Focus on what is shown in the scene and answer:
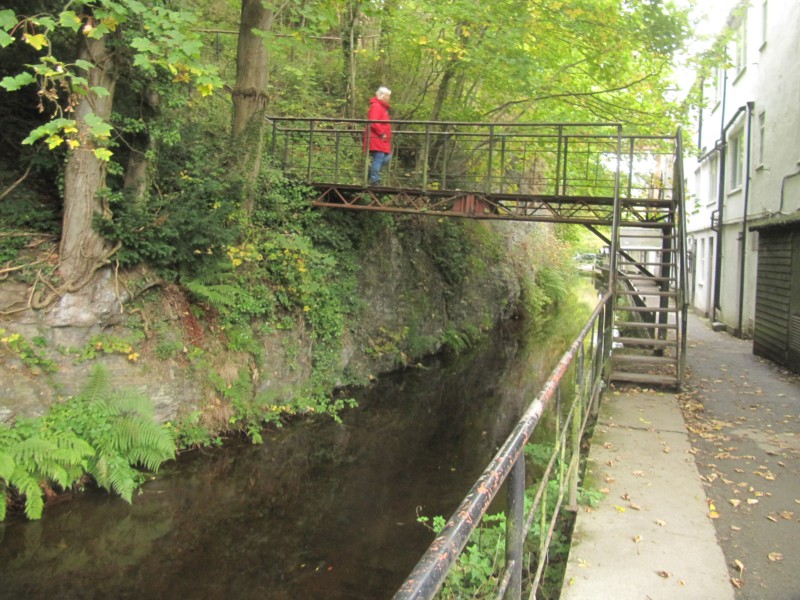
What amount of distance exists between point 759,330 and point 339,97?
1107cm

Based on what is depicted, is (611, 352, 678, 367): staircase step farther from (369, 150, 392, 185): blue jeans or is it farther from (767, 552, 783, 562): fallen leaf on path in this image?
(369, 150, 392, 185): blue jeans

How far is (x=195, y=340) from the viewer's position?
8297 mm

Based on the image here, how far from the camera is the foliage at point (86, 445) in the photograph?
18.8 feet

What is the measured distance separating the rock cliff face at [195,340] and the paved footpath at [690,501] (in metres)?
4.99

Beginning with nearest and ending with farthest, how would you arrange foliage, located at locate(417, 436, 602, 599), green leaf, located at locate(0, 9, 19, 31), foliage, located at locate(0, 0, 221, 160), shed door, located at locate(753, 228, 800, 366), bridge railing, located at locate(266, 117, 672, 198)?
1. foliage, located at locate(417, 436, 602, 599)
2. green leaf, located at locate(0, 9, 19, 31)
3. foliage, located at locate(0, 0, 221, 160)
4. shed door, located at locate(753, 228, 800, 366)
5. bridge railing, located at locate(266, 117, 672, 198)

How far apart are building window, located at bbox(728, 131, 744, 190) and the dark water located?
1134cm

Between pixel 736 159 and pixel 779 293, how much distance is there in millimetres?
8431

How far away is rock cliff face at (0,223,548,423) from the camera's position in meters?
6.74

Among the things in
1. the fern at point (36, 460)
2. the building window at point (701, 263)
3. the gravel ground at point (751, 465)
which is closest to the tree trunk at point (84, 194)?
the fern at point (36, 460)

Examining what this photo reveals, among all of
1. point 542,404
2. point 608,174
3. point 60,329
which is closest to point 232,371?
point 60,329

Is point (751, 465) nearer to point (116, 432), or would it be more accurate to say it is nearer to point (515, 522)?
point (515, 522)

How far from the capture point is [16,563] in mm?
5270

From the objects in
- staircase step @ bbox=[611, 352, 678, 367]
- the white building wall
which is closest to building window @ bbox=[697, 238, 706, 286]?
the white building wall

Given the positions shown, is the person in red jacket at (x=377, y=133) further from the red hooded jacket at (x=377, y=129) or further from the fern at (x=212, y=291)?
the fern at (x=212, y=291)
